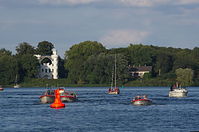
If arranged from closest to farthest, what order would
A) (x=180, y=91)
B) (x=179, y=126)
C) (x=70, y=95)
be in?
1. (x=179, y=126)
2. (x=70, y=95)
3. (x=180, y=91)

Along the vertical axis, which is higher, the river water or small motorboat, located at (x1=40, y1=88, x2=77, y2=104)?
small motorboat, located at (x1=40, y1=88, x2=77, y2=104)

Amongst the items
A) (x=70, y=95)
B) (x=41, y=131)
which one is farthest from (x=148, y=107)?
(x=41, y=131)

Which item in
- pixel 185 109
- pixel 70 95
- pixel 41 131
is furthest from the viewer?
pixel 70 95

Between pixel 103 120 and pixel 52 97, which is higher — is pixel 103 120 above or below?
below

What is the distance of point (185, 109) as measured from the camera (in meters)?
89.2

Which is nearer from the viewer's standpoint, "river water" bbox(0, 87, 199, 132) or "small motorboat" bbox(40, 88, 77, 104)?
"river water" bbox(0, 87, 199, 132)

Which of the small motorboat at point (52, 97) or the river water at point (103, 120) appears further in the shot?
the small motorboat at point (52, 97)

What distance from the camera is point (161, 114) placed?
262 feet

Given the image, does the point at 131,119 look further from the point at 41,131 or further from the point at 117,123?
the point at 41,131

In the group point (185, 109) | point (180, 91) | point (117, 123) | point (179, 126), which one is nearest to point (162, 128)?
point (179, 126)

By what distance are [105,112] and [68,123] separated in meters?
16.2

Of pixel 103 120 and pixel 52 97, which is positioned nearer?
pixel 103 120

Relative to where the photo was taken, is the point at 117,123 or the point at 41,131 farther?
the point at 117,123

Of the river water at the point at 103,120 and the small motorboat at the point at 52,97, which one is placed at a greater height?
the small motorboat at the point at 52,97
